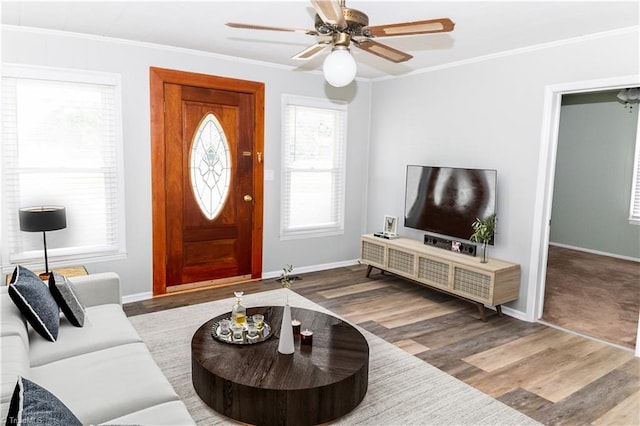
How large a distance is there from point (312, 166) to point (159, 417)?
4155 millimetres

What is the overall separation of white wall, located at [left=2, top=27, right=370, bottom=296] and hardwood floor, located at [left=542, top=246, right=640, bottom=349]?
104 inches

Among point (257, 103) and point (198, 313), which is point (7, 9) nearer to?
point (257, 103)

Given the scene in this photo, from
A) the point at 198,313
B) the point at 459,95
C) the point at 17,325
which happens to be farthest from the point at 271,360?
the point at 459,95

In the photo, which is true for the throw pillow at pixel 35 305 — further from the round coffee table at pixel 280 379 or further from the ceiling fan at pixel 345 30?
the ceiling fan at pixel 345 30

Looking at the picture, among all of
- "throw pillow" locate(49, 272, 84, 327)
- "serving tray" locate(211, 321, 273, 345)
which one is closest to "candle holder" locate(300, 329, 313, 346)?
"serving tray" locate(211, 321, 273, 345)

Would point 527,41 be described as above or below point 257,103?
above

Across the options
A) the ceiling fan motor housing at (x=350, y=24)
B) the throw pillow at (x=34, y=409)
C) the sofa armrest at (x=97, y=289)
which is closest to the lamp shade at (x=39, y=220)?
the sofa armrest at (x=97, y=289)

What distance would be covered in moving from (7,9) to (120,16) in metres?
0.79

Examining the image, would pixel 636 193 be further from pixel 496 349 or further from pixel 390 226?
pixel 496 349

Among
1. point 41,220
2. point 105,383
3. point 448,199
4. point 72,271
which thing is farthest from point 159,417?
point 448,199

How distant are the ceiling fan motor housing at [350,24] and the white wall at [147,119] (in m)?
2.63

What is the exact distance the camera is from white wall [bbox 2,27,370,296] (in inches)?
156

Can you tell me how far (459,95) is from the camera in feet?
15.8

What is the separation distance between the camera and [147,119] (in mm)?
4402
